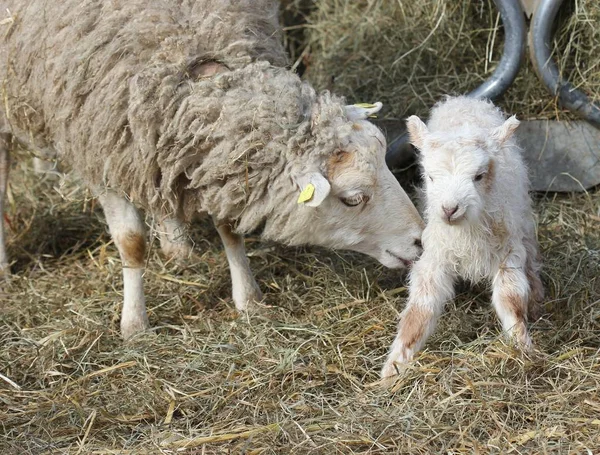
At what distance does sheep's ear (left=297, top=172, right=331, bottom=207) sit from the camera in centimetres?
396

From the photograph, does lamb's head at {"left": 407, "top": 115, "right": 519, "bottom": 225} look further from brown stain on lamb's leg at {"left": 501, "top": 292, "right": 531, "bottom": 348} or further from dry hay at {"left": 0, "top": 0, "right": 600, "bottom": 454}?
dry hay at {"left": 0, "top": 0, "right": 600, "bottom": 454}

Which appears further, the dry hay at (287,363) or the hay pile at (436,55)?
the hay pile at (436,55)

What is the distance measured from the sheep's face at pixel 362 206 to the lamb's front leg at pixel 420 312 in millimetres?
310

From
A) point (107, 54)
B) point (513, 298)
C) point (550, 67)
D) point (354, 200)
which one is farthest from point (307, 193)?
point (550, 67)

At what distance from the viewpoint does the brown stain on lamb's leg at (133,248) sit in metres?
4.79

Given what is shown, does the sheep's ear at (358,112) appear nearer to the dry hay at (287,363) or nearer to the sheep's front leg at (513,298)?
the sheep's front leg at (513,298)

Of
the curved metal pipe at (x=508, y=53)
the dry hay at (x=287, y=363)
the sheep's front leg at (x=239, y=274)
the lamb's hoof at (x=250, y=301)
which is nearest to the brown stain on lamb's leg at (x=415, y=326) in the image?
the dry hay at (x=287, y=363)

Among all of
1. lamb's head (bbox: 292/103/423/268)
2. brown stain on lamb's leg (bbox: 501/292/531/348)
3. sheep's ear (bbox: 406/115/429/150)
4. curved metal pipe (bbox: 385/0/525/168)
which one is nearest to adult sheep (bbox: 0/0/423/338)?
lamb's head (bbox: 292/103/423/268)

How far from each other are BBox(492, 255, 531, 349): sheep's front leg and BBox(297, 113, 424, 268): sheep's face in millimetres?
519

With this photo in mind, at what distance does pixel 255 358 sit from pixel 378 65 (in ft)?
9.72

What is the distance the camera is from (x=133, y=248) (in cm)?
481

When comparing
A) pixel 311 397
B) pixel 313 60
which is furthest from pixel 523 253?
pixel 313 60

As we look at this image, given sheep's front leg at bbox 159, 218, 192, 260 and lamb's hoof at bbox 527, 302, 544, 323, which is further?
sheep's front leg at bbox 159, 218, 192, 260

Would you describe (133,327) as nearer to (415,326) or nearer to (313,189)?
(313,189)
